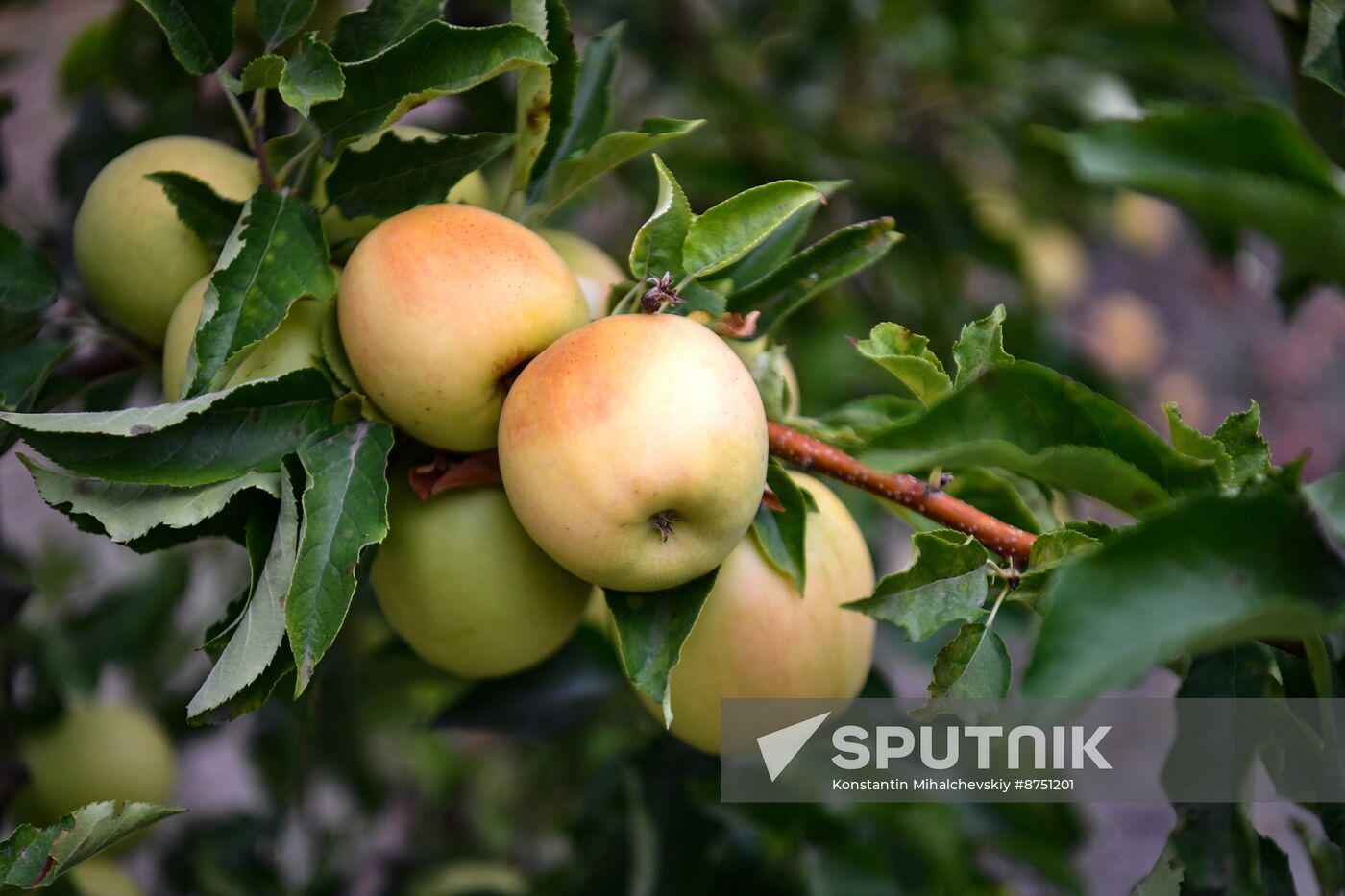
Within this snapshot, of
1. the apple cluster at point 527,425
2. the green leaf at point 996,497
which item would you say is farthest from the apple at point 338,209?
the green leaf at point 996,497

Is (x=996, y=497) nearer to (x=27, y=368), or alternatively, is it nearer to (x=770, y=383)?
(x=770, y=383)

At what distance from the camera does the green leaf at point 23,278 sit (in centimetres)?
68

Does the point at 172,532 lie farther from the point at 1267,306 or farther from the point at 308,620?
the point at 1267,306

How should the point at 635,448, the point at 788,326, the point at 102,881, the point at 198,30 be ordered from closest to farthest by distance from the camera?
the point at 635,448
the point at 198,30
the point at 102,881
the point at 788,326

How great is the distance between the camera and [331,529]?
1.77 feet

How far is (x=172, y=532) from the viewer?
22.9 inches

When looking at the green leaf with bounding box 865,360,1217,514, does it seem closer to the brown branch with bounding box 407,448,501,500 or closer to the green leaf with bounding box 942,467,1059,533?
the green leaf with bounding box 942,467,1059,533

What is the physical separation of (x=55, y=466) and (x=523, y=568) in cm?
25

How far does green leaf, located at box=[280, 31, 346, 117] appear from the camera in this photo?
55 cm

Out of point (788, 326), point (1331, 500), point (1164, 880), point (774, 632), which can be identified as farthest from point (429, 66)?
point (788, 326)

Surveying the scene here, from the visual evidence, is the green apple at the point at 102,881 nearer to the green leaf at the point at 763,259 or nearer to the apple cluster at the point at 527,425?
the apple cluster at the point at 527,425

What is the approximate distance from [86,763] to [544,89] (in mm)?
781

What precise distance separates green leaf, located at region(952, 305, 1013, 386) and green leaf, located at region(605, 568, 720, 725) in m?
0.18

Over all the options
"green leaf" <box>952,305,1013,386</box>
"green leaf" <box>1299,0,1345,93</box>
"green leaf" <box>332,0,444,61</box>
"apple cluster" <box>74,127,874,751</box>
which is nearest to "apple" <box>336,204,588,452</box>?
"apple cluster" <box>74,127,874,751</box>
